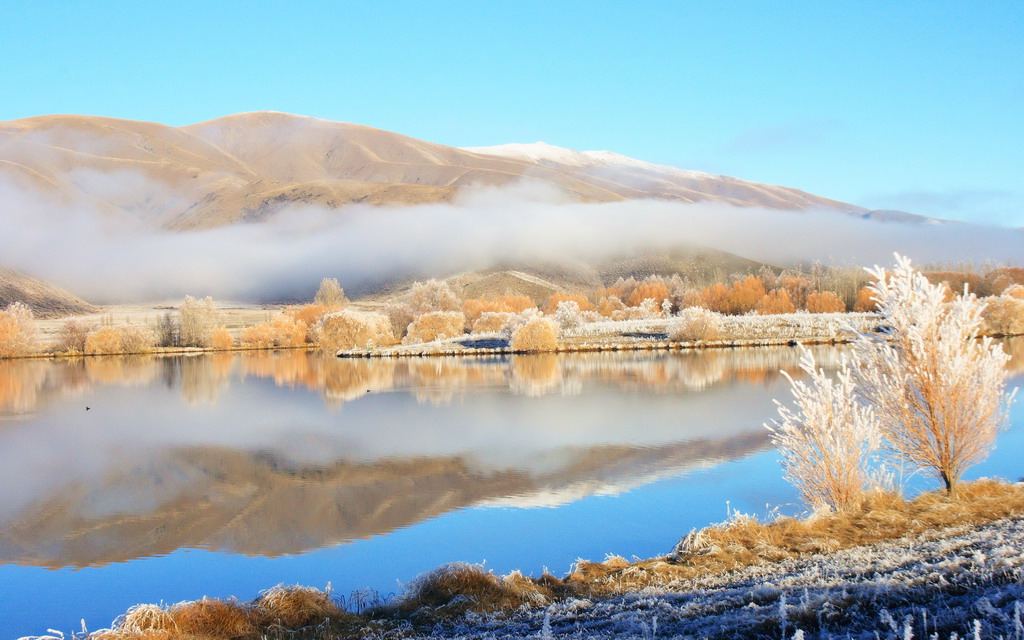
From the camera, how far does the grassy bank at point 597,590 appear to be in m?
7.50

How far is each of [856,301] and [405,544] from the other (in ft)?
298

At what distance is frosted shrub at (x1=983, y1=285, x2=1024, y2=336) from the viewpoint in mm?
62844

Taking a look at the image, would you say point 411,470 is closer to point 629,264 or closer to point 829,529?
point 829,529

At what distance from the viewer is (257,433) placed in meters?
24.9

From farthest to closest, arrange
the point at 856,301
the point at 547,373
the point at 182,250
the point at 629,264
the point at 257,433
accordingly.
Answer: the point at 182,250, the point at 629,264, the point at 856,301, the point at 547,373, the point at 257,433

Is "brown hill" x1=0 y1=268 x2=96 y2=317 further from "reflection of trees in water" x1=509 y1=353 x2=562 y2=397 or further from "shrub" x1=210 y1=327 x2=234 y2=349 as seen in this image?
"reflection of trees in water" x1=509 y1=353 x2=562 y2=397

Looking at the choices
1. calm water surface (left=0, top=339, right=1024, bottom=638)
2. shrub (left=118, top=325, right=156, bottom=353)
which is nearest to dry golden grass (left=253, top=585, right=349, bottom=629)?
calm water surface (left=0, top=339, right=1024, bottom=638)

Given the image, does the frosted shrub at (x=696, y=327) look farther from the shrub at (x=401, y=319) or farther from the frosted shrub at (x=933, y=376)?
the frosted shrub at (x=933, y=376)

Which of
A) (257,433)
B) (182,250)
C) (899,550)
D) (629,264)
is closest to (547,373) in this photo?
(257,433)

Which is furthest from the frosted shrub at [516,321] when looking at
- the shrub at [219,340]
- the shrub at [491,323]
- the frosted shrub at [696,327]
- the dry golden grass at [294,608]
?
the dry golden grass at [294,608]

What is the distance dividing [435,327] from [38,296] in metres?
95.8

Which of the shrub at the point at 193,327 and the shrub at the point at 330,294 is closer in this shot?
the shrub at the point at 193,327

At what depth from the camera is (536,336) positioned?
61.3 m

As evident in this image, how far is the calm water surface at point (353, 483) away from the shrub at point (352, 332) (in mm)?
33967
